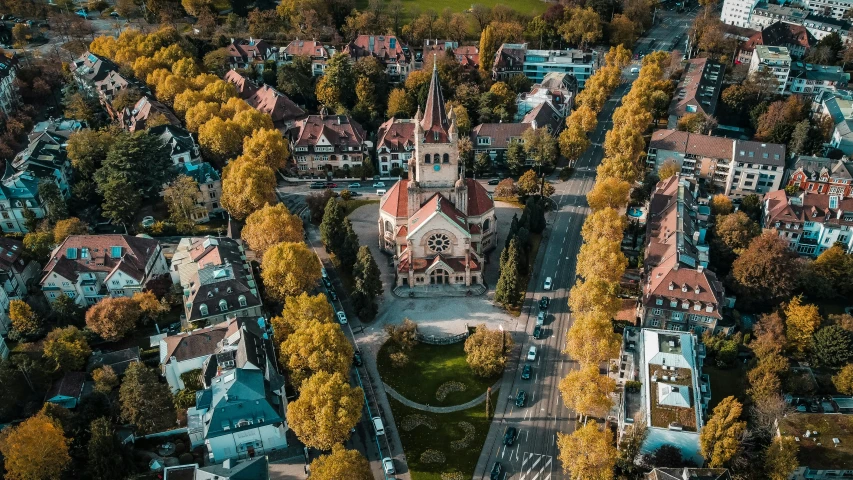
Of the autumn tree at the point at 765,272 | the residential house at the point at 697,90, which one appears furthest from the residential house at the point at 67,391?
the residential house at the point at 697,90

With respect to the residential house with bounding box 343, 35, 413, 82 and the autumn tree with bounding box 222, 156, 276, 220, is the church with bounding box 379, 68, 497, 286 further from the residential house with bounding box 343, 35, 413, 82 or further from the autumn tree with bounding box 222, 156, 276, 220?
the residential house with bounding box 343, 35, 413, 82

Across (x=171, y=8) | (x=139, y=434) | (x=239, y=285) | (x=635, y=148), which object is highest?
(x=171, y=8)

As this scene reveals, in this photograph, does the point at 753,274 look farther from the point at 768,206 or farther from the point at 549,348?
the point at 549,348

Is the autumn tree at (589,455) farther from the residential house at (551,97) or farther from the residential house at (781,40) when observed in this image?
the residential house at (781,40)

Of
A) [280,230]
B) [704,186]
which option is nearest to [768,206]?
[704,186]

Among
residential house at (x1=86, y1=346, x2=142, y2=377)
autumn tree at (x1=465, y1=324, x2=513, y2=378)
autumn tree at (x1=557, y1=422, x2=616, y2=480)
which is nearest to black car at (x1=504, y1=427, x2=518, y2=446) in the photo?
autumn tree at (x1=465, y1=324, x2=513, y2=378)

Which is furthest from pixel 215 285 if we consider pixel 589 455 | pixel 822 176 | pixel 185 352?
pixel 822 176
